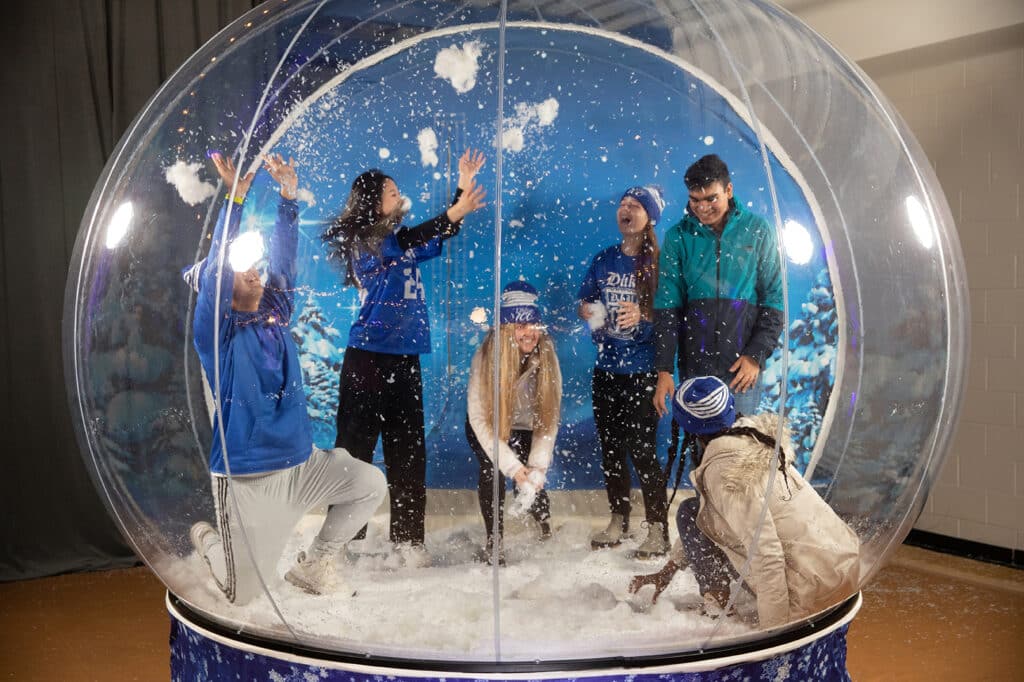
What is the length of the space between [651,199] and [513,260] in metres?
0.21

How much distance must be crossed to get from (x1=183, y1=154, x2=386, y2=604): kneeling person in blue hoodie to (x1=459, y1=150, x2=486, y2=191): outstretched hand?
253mm

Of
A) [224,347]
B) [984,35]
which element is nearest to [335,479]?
[224,347]

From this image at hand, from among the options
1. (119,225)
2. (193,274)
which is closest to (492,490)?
(193,274)

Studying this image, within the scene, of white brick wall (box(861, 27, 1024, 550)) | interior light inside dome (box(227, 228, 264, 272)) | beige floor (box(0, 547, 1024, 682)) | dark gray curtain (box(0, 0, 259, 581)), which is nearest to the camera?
interior light inside dome (box(227, 228, 264, 272))

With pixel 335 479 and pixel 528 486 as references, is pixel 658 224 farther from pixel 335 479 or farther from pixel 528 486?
pixel 335 479

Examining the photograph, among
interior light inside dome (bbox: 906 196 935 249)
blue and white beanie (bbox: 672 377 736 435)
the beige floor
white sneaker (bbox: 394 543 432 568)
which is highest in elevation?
interior light inside dome (bbox: 906 196 935 249)

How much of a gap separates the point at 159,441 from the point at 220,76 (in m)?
0.59

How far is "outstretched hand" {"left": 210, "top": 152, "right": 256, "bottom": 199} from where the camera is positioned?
167 cm

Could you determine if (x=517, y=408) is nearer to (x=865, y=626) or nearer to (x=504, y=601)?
(x=504, y=601)

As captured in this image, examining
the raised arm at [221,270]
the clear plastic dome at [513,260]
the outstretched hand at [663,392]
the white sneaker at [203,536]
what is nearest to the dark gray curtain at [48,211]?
the clear plastic dome at [513,260]

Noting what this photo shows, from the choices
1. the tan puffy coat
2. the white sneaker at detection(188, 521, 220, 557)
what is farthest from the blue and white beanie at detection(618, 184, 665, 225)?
the white sneaker at detection(188, 521, 220, 557)

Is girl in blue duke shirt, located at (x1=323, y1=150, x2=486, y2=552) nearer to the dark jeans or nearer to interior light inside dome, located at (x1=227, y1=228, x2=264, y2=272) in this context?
interior light inside dome, located at (x1=227, y1=228, x2=264, y2=272)

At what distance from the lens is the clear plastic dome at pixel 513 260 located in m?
1.53

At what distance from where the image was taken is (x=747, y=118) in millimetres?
1665
